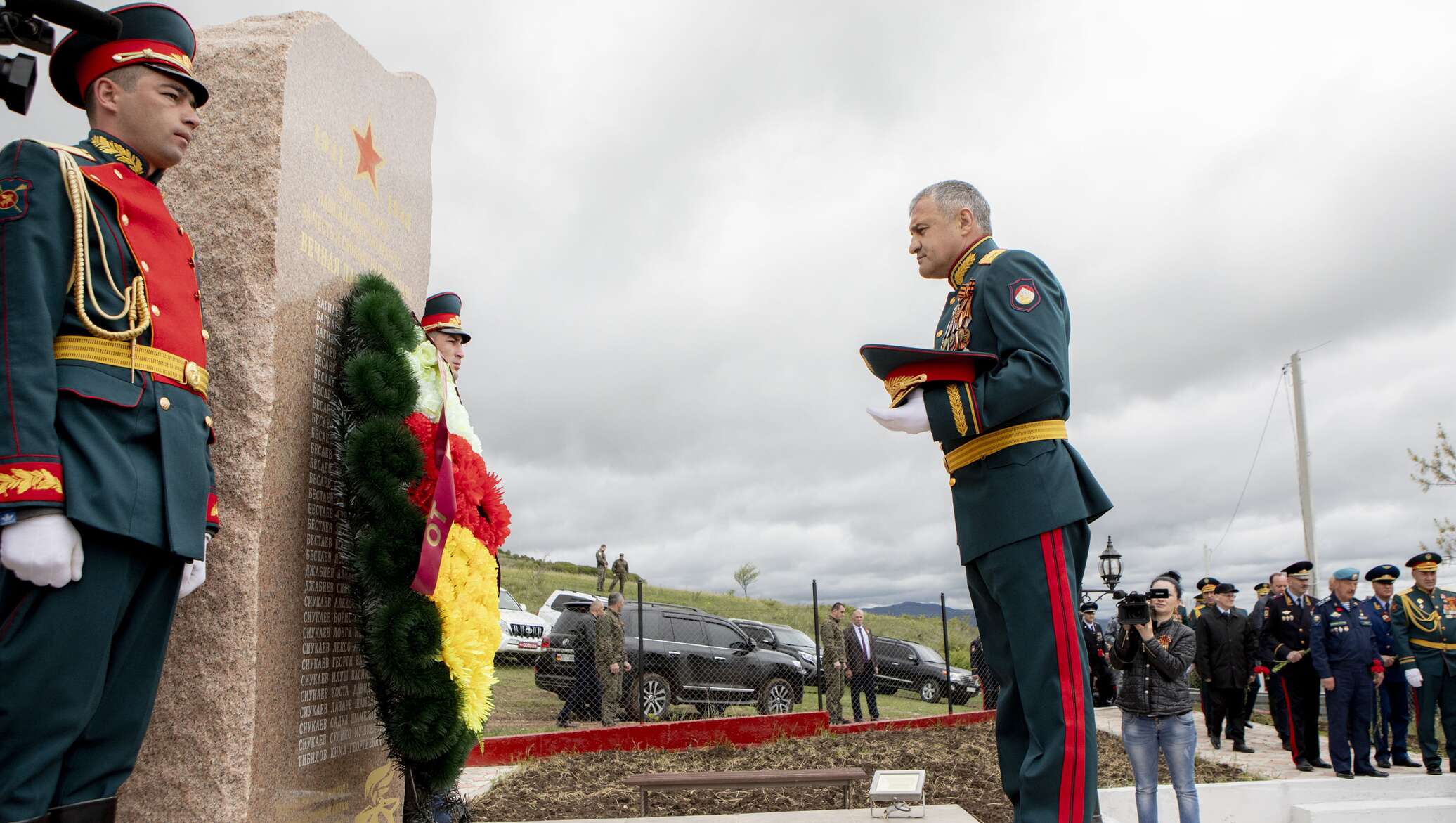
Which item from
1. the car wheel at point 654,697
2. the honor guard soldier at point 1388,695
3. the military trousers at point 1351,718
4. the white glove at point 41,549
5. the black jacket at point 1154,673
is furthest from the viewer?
the car wheel at point 654,697

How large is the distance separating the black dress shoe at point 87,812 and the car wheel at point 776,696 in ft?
39.4

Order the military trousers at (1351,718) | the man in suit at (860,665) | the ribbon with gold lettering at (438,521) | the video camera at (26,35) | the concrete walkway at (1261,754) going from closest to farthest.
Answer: the video camera at (26,35) < the ribbon with gold lettering at (438,521) < the military trousers at (1351,718) < the concrete walkway at (1261,754) < the man in suit at (860,665)

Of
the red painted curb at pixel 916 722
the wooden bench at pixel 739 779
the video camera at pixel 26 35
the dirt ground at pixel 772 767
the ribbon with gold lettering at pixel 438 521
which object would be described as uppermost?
the video camera at pixel 26 35

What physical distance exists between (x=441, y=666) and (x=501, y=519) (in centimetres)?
84

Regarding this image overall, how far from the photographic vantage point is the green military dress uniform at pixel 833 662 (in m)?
13.6

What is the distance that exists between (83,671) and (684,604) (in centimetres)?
2830

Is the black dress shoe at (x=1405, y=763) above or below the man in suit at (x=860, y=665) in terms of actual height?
below

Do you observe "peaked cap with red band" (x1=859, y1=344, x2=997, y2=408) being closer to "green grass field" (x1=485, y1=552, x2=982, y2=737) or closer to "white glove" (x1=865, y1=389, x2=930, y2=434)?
"white glove" (x1=865, y1=389, x2=930, y2=434)

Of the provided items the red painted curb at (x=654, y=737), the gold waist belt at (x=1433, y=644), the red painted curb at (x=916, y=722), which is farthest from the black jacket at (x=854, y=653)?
the gold waist belt at (x=1433, y=644)

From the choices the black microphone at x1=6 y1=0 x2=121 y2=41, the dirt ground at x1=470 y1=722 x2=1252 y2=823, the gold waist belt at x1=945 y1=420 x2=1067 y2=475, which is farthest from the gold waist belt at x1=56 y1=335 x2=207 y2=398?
the dirt ground at x1=470 y1=722 x2=1252 y2=823

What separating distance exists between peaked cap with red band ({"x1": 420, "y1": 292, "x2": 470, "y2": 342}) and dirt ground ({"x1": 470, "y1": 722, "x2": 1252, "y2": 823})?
310 centimetres

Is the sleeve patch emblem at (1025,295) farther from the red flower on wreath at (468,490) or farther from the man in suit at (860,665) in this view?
the man in suit at (860,665)

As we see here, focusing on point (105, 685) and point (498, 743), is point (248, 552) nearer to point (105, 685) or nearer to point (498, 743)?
point (105, 685)

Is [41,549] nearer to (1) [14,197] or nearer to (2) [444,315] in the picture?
(1) [14,197]
